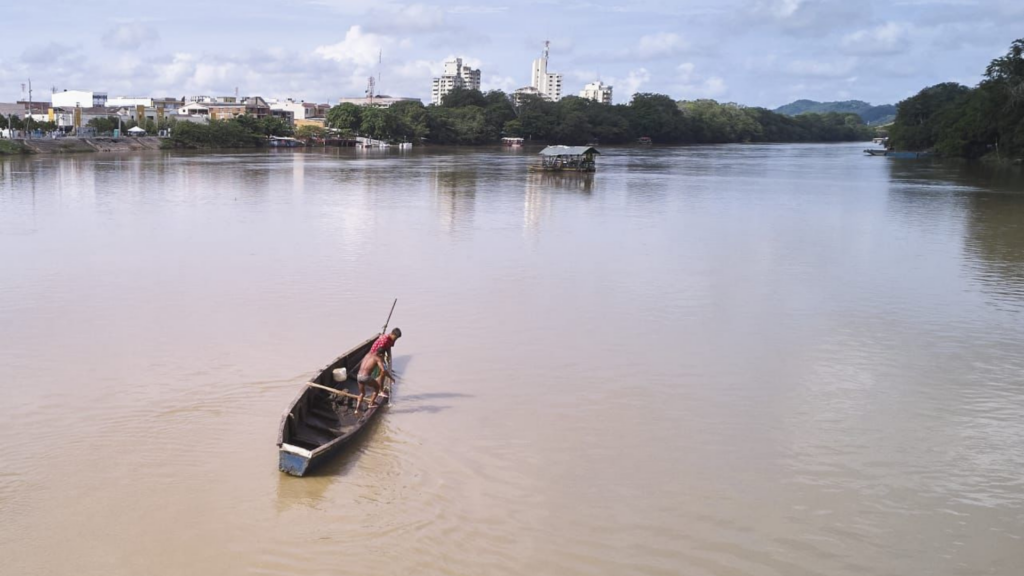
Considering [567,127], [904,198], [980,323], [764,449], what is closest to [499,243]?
[980,323]

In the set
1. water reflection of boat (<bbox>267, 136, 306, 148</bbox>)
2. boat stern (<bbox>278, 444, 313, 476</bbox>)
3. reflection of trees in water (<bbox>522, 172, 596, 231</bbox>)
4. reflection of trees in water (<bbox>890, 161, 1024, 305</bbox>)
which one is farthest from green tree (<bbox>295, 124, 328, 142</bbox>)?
boat stern (<bbox>278, 444, 313, 476</bbox>)

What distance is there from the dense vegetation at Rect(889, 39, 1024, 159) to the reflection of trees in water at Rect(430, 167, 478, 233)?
29613 millimetres

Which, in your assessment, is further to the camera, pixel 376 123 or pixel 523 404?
pixel 376 123

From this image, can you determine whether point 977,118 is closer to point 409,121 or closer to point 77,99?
point 409,121

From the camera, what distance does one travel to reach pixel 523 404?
32.8ft

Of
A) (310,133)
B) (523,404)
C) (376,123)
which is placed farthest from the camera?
(376,123)

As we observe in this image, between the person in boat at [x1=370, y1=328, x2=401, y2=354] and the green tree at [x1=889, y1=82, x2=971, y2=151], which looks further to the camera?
the green tree at [x1=889, y1=82, x2=971, y2=151]

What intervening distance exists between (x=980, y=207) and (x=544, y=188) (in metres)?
16.1

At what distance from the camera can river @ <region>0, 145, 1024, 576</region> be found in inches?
277

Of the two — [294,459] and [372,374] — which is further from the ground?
[372,374]

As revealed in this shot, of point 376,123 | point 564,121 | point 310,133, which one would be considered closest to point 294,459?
point 310,133

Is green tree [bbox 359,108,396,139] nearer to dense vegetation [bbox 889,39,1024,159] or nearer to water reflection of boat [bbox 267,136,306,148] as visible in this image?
water reflection of boat [bbox 267,136,306,148]

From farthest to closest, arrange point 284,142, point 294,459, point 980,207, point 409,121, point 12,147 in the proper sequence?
point 409,121
point 284,142
point 12,147
point 980,207
point 294,459

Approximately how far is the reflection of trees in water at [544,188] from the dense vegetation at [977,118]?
23.8m
